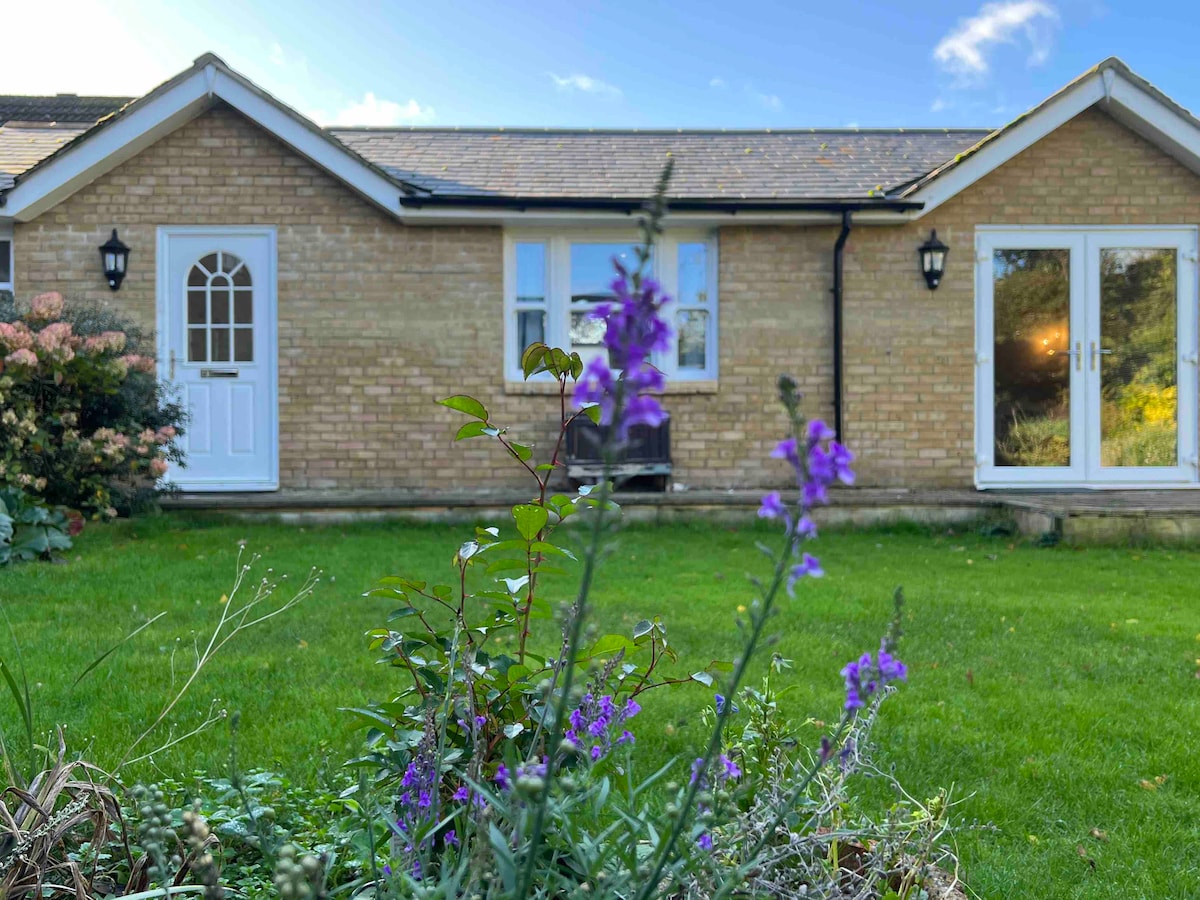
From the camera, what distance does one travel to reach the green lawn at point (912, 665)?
2.50 meters

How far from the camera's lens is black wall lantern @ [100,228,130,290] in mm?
9289

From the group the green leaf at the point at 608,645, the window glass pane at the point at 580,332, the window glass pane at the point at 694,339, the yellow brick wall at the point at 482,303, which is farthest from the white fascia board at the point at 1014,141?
the green leaf at the point at 608,645

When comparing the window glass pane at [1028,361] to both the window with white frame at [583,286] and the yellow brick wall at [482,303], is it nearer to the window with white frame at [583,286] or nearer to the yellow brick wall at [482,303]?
the yellow brick wall at [482,303]

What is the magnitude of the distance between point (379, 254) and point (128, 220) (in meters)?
2.67

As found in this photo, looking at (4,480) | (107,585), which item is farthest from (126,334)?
(107,585)

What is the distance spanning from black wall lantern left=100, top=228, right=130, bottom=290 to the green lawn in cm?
343

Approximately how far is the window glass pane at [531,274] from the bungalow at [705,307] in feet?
0.08

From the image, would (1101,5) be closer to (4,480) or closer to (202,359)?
(202,359)

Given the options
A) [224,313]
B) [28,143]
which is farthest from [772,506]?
[28,143]

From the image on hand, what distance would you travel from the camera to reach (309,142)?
362 inches

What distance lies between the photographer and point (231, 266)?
31.8ft

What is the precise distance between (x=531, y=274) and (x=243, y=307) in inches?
123

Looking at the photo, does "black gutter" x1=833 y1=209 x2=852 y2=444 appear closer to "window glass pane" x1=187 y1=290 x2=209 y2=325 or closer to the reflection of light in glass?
the reflection of light in glass

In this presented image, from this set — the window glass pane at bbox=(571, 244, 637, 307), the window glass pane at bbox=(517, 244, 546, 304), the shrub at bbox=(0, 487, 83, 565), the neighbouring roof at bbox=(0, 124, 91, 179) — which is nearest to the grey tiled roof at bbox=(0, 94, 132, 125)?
the neighbouring roof at bbox=(0, 124, 91, 179)
